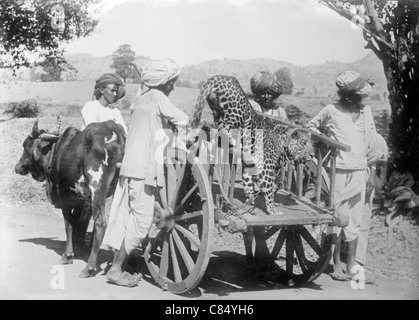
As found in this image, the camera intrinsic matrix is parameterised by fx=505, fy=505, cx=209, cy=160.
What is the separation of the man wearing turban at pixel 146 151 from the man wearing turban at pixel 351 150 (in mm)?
1646

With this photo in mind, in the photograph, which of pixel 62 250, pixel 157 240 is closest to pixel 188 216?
pixel 157 240

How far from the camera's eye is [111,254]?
19.4 feet

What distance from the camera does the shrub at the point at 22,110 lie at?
47.1 feet

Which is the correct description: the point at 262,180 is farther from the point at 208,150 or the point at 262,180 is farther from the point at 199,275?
the point at 199,275

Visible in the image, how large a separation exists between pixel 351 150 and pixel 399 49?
5.84 feet

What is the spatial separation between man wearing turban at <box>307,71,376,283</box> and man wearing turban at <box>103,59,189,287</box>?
5.40 feet

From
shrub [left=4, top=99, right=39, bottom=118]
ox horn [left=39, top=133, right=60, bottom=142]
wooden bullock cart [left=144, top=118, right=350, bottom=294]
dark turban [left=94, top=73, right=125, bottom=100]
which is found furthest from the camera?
shrub [left=4, top=99, right=39, bottom=118]

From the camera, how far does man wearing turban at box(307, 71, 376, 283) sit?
5.18 metres

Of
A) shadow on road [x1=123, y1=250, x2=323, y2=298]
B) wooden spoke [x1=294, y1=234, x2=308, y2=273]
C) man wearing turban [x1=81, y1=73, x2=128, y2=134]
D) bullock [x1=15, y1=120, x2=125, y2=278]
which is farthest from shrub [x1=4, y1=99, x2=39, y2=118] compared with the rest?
wooden spoke [x1=294, y1=234, x2=308, y2=273]

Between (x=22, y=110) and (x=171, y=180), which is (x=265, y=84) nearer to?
(x=171, y=180)

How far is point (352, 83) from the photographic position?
16.5ft

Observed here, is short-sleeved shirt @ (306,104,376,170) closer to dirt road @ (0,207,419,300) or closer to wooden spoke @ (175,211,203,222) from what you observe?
dirt road @ (0,207,419,300)
